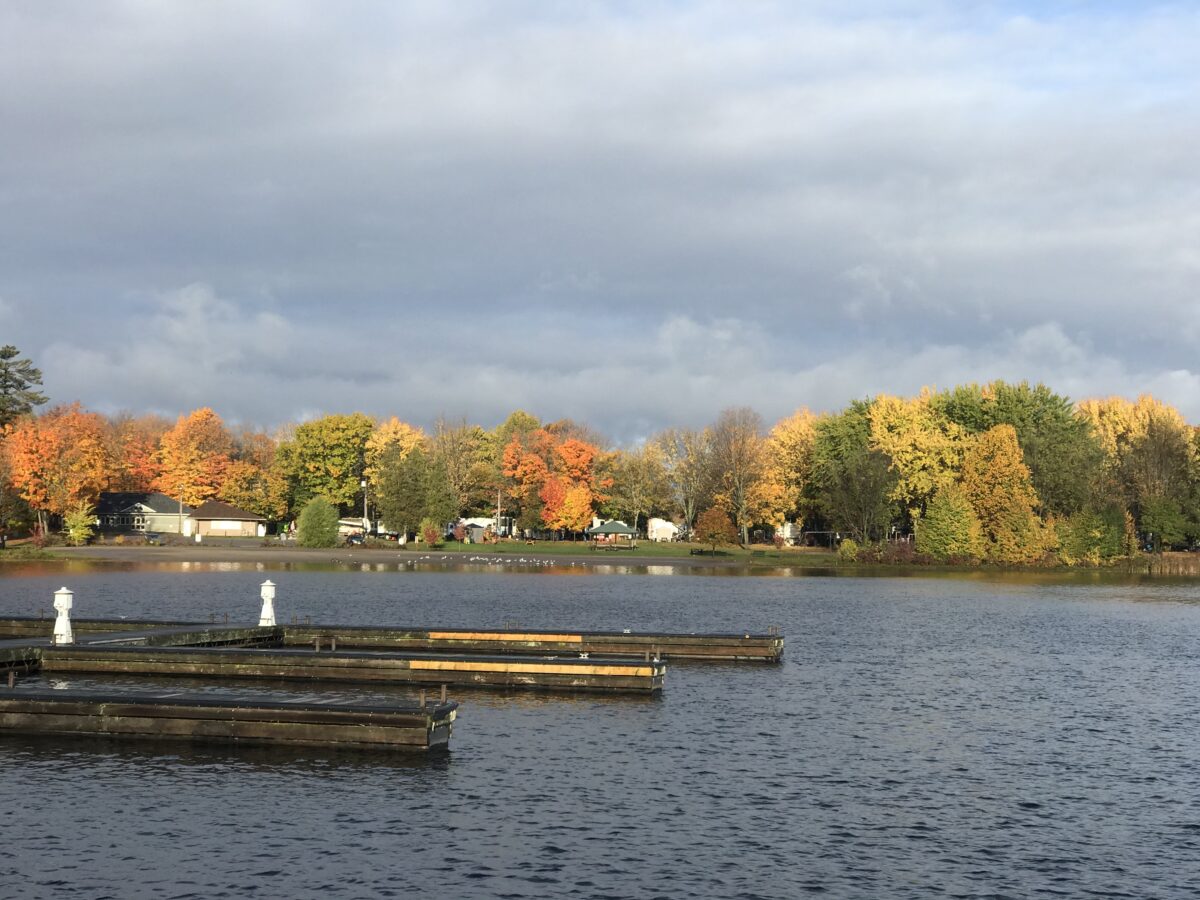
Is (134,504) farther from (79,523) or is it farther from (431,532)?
(431,532)

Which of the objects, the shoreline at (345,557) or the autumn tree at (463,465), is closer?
the shoreline at (345,557)

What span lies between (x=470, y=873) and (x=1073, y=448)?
13117 cm

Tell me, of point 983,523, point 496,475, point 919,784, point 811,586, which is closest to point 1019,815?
point 919,784

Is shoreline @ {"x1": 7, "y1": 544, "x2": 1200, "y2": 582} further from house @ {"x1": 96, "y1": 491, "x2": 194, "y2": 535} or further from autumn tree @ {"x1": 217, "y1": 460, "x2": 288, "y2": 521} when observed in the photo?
autumn tree @ {"x1": 217, "y1": 460, "x2": 288, "y2": 521}

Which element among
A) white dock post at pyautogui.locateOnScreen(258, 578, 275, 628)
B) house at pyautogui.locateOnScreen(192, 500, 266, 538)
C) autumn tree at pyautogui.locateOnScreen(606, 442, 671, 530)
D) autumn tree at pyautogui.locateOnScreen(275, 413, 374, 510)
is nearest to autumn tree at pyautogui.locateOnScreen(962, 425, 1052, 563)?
autumn tree at pyautogui.locateOnScreen(606, 442, 671, 530)

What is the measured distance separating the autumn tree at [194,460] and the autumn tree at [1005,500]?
10607 centimetres

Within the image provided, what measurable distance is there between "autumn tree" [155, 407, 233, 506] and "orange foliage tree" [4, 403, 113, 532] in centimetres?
2086

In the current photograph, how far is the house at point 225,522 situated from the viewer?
162 metres

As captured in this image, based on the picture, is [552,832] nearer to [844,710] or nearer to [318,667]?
[844,710]

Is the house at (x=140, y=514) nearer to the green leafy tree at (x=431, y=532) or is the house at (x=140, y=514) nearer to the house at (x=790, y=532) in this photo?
the green leafy tree at (x=431, y=532)

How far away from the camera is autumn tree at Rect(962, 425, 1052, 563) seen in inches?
5153

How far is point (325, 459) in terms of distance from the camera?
6629 inches

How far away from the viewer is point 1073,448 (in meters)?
137

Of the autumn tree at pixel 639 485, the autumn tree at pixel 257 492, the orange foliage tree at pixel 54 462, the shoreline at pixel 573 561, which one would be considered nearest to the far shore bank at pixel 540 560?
the shoreline at pixel 573 561
